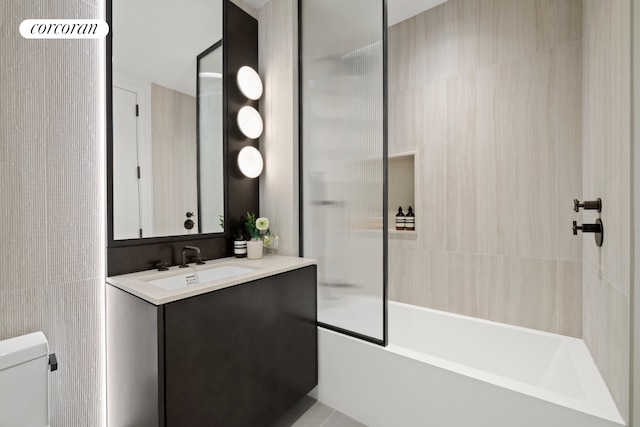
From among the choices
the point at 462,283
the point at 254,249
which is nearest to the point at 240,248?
the point at 254,249

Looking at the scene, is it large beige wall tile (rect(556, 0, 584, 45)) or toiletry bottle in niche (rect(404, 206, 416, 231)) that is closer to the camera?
large beige wall tile (rect(556, 0, 584, 45))

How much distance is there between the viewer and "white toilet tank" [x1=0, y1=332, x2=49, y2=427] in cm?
101

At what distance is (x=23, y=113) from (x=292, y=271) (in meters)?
1.38

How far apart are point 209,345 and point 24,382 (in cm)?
63

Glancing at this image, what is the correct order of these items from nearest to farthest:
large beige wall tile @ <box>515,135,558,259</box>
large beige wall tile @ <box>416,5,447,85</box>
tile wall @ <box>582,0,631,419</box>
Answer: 1. tile wall @ <box>582,0,631,419</box>
2. large beige wall tile @ <box>515,135,558,259</box>
3. large beige wall tile @ <box>416,5,447,85</box>

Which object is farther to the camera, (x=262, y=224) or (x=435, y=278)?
(x=435, y=278)

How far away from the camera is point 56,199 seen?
4.23ft

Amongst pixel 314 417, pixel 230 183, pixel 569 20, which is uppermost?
pixel 569 20

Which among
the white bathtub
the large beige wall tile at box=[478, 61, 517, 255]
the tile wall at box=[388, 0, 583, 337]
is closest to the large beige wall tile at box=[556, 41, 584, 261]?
the tile wall at box=[388, 0, 583, 337]

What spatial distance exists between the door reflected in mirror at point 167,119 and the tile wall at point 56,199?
0.34 ft

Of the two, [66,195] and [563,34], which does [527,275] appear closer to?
[563,34]

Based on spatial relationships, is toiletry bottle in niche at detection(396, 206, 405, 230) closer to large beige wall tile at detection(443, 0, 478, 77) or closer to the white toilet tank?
large beige wall tile at detection(443, 0, 478, 77)

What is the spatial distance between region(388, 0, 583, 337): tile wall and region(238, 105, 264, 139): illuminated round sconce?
1.17 metres

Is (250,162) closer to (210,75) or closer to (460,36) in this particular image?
(210,75)
